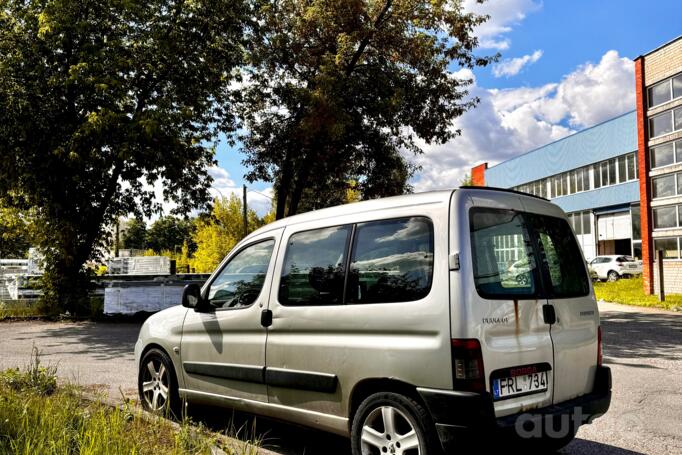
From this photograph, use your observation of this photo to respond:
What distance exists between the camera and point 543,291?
382 cm

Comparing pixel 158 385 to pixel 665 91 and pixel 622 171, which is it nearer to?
pixel 665 91

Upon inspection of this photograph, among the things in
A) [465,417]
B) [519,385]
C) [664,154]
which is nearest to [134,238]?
[664,154]

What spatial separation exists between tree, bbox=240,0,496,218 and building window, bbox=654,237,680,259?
13.1 meters

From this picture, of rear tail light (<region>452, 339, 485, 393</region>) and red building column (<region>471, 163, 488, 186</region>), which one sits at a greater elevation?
red building column (<region>471, 163, 488, 186</region>)

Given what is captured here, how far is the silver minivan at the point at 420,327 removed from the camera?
3307 millimetres

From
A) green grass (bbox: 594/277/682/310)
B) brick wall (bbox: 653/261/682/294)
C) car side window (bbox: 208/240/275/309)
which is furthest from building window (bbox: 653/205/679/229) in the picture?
car side window (bbox: 208/240/275/309)

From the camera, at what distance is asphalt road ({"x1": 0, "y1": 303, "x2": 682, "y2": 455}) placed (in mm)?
4758

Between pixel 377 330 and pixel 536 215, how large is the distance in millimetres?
1481

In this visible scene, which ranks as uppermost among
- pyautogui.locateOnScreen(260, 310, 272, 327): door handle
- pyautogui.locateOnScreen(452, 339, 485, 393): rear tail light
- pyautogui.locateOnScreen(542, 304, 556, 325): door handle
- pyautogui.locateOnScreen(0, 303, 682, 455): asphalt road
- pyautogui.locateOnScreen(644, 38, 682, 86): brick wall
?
pyautogui.locateOnScreen(644, 38, 682, 86): brick wall

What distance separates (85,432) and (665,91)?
26.3m

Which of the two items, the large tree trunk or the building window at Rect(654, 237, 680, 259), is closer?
the large tree trunk

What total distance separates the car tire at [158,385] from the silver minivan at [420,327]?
0.66m

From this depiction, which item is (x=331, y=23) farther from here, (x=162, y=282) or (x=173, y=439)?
(x=173, y=439)

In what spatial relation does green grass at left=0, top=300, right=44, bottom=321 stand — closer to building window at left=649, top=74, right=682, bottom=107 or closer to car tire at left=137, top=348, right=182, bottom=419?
car tire at left=137, top=348, right=182, bottom=419
